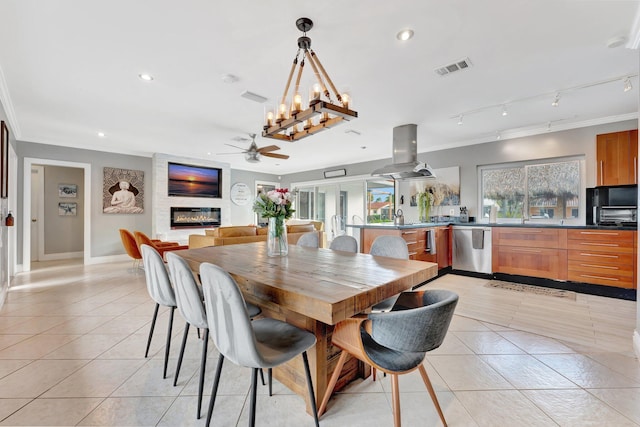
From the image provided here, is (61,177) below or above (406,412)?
above

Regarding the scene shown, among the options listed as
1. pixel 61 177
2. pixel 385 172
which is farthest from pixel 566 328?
pixel 61 177

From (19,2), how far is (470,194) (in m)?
6.16

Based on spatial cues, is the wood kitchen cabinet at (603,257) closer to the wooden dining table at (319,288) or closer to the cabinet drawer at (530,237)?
the cabinet drawer at (530,237)

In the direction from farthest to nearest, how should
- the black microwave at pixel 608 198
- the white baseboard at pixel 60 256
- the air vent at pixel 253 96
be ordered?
the white baseboard at pixel 60 256, the black microwave at pixel 608 198, the air vent at pixel 253 96

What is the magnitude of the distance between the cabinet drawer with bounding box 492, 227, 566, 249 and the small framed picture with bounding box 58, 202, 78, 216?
9345 millimetres

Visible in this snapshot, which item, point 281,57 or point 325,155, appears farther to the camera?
point 325,155

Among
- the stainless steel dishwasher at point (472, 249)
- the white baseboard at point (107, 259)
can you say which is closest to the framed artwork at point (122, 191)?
the white baseboard at point (107, 259)

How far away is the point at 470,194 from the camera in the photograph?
17.9ft

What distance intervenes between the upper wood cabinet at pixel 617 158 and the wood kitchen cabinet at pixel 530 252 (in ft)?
3.32

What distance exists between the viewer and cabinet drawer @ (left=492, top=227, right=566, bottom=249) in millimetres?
4117

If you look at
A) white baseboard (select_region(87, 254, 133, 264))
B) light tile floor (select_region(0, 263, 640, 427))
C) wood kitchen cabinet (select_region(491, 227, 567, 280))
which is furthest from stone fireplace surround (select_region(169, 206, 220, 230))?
wood kitchen cabinet (select_region(491, 227, 567, 280))

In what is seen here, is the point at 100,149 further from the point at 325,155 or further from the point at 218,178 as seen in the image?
the point at 325,155

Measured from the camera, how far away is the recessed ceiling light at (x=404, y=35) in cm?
216

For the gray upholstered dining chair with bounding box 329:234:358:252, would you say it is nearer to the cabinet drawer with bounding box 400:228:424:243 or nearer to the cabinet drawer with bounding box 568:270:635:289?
the cabinet drawer with bounding box 400:228:424:243
